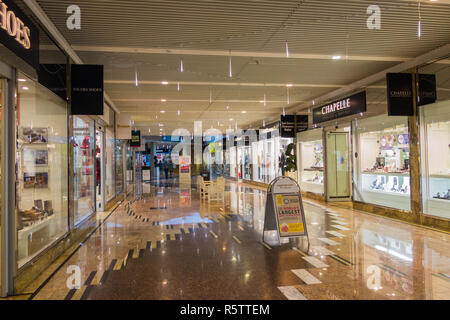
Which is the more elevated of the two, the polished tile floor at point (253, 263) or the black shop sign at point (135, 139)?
the black shop sign at point (135, 139)

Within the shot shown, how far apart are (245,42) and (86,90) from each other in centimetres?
296

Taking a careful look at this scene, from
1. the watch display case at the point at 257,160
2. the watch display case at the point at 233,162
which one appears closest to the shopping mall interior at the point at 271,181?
the watch display case at the point at 257,160

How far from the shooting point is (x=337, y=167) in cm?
1072

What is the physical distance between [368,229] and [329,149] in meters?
4.77

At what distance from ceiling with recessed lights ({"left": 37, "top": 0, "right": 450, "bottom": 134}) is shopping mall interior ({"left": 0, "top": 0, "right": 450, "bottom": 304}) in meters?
0.04

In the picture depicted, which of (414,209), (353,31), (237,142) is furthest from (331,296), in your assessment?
(237,142)

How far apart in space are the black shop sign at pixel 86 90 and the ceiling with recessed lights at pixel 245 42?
0.56 metres

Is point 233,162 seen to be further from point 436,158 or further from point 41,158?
point 41,158

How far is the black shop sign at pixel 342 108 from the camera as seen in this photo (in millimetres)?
8375

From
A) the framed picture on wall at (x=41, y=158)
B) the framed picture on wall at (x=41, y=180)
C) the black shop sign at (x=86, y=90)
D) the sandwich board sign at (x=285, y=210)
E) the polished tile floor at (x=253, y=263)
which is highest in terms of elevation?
the black shop sign at (x=86, y=90)

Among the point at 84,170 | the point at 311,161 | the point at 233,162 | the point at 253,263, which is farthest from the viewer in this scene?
the point at 233,162

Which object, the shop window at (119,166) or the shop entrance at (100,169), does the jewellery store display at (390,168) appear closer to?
the shop entrance at (100,169)

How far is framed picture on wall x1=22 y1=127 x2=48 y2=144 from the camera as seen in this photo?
4.53 metres

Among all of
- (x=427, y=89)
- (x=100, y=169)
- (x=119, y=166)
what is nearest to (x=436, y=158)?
(x=427, y=89)
